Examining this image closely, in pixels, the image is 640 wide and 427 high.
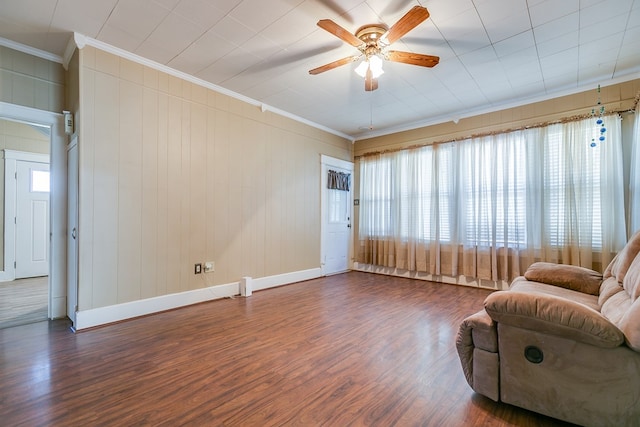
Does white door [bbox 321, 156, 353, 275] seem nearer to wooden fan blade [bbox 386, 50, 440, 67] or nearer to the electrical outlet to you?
the electrical outlet

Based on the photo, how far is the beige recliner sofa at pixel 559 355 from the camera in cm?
136

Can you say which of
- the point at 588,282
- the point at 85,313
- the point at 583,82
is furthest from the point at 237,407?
the point at 583,82

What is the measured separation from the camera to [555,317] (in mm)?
1467

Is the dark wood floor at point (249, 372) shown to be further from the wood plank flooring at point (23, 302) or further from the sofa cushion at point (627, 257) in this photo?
the sofa cushion at point (627, 257)

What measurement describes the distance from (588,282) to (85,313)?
4.71m

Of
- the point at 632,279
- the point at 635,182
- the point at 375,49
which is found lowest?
the point at 632,279

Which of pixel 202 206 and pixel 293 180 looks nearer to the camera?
pixel 202 206

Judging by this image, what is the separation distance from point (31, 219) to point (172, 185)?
3758 millimetres

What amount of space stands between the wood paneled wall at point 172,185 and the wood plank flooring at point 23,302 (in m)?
0.92

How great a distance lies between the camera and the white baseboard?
9.25 ft

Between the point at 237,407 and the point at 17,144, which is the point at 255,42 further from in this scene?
the point at 17,144

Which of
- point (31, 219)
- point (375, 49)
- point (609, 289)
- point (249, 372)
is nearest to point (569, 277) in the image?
point (609, 289)

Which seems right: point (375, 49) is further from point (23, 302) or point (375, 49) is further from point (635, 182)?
point (23, 302)

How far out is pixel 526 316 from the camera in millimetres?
1547
